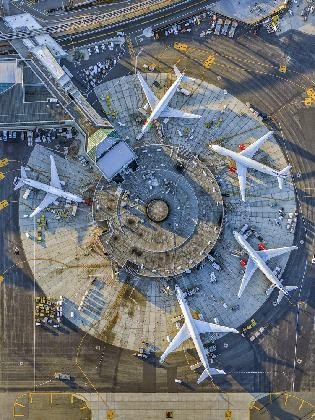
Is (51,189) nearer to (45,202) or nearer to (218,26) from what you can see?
(45,202)

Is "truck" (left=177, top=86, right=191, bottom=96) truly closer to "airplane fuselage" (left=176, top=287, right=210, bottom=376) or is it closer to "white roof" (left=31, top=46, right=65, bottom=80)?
"white roof" (left=31, top=46, right=65, bottom=80)

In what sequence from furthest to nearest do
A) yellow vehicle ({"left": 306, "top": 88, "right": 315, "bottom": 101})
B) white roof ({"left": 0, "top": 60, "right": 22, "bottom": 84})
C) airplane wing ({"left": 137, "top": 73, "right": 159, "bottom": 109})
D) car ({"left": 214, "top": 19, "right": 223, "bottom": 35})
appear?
yellow vehicle ({"left": 306, "top": 88, "right": 315, "bottom": 101})
car ({"left": 214, "top": 19, "right": 223, "bottom": 35})
airplane wing ({"left": 137, "top": 73, "right": 159, "bottom": 109})
white roof ({"left": 0, "top": 60, "right": 22, "bottom": 84})

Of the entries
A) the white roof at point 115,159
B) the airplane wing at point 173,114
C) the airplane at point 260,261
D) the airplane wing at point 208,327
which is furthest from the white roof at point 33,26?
the airplane wing at point 208,327

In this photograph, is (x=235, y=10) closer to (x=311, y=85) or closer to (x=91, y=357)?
(x=311, y=85)

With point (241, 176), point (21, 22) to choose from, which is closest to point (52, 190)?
point (21, 22)

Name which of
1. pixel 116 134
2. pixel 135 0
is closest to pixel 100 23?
pixel 135 0

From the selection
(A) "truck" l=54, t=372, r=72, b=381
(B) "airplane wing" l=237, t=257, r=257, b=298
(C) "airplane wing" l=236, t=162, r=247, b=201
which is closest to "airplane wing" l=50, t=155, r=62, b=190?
(C) "airplane wing" l=236, t=162, r=247, b=201

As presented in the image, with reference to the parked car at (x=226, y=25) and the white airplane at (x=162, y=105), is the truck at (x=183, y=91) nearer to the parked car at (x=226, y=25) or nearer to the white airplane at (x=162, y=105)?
the white airplane at (x=162, y=105)
